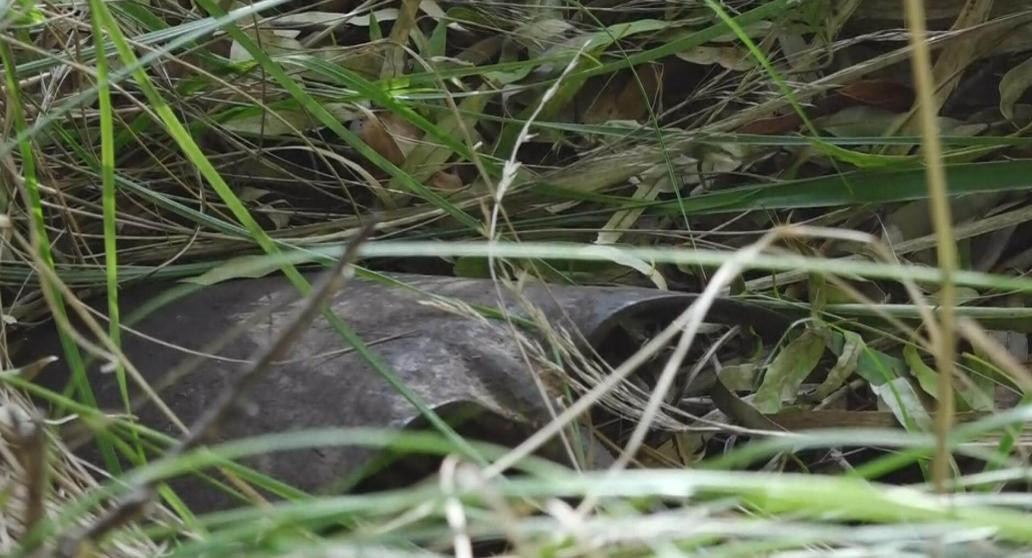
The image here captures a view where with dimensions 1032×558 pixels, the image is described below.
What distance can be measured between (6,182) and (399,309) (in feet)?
0.93

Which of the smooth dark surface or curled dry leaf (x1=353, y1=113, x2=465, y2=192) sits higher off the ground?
curled dry leaf (x1=353, y1=113, x2=465, y2=192)

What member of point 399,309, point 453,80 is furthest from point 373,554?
point 453,80

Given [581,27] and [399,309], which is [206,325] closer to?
[399,309]

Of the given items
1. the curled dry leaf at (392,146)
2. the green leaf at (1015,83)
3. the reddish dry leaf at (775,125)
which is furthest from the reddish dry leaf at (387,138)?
the green leaf at (1015,83)

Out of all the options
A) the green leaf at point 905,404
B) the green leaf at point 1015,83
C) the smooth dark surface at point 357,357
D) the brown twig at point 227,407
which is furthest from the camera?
the green leaf at point 1015,83

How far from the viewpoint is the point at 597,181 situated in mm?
1036

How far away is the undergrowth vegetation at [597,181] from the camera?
786 mm

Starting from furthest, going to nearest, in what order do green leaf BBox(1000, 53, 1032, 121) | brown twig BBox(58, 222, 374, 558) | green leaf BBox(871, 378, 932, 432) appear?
green leaf BBox(1000, 53, 1032, 121)
green leaf BBox(871, 378, 932, 432)
brown twig BBox(58, 222, 374, 558)

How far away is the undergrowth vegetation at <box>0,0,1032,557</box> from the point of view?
786mm

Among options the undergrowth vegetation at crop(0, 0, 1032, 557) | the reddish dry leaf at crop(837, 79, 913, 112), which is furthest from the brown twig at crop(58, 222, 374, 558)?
the reddish dry leaf at crop(837, 79, 913, 112)

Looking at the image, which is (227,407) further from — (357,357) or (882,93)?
(882,93)

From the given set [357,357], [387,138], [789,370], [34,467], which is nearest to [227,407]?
[34,467]

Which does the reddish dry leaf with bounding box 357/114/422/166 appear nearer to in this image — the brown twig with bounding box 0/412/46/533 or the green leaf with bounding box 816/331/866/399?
the green leaf with bounding box 816/331/866/399

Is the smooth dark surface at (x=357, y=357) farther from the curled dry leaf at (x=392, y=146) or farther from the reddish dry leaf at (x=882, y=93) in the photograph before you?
the reddish dry leaf at (x=882, y=93)
